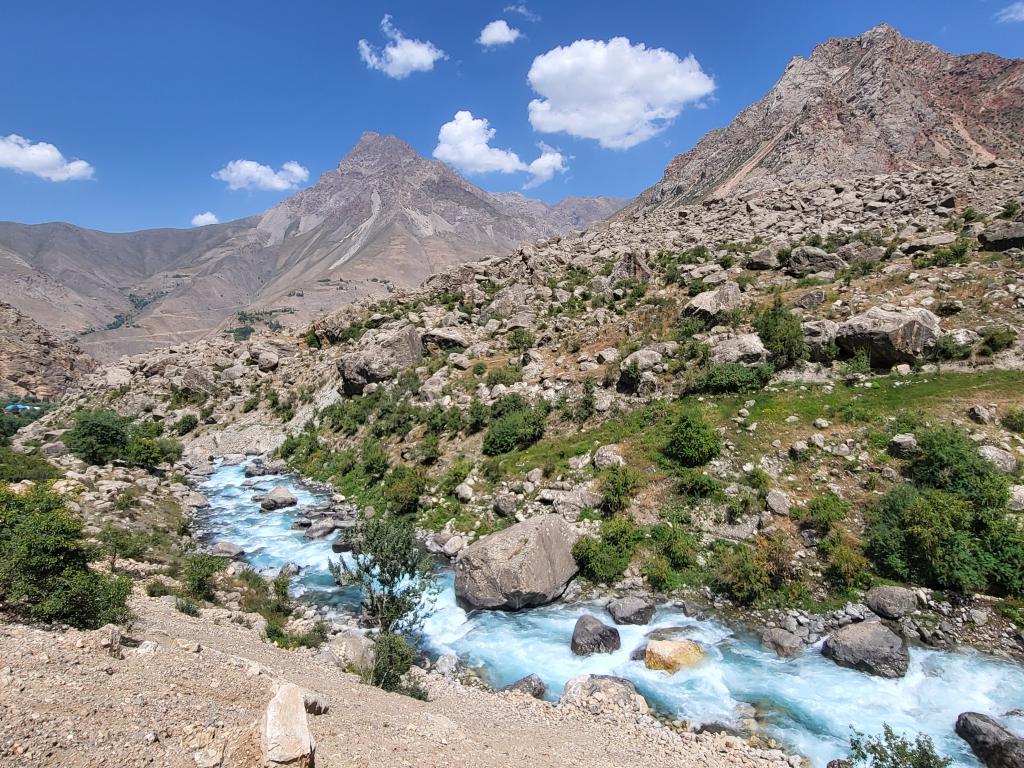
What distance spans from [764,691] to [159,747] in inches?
413

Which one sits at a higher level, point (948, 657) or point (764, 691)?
point (948, 657)

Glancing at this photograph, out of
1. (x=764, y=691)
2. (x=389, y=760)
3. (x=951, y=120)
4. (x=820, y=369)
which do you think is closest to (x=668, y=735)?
(x=764, y=691)

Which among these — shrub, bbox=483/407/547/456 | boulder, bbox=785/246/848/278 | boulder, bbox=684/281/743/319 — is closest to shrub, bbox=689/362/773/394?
boulder, bbox=684/281/743/319

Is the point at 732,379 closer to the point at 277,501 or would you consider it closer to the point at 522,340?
the point at 522,340

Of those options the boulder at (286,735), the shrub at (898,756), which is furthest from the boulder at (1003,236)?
the boulder at (286,735)

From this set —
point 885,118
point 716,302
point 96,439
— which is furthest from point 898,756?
point 885,118

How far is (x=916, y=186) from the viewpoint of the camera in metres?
34.8

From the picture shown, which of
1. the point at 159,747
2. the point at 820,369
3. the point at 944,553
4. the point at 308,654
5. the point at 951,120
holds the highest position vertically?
the point at 951,120

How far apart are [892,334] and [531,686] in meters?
17.2

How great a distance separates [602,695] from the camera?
32.0 feet

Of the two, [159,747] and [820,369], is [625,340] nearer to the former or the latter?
[820,369]

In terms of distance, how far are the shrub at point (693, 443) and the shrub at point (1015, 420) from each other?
7773 mm

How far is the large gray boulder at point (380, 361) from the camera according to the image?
3025cm

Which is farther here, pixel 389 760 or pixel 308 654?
pixel 308 654
